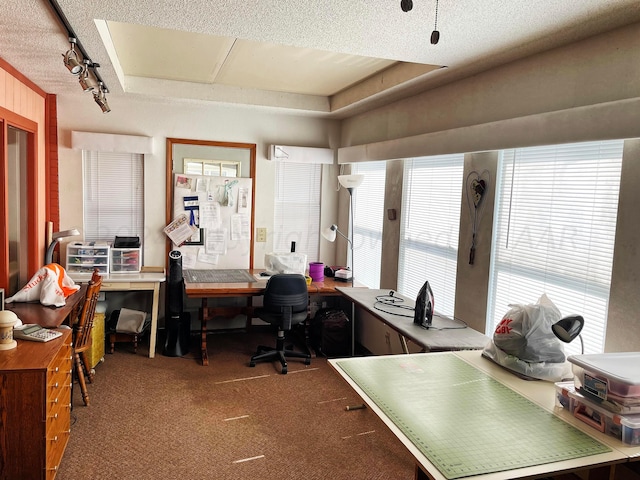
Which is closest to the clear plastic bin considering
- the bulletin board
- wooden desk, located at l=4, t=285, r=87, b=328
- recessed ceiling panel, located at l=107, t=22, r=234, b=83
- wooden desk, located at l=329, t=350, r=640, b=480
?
wooden desk, located at l=329, t=350, r=640, b=480

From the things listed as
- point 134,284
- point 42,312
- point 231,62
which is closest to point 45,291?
point 42,312

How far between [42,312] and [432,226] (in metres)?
2.81

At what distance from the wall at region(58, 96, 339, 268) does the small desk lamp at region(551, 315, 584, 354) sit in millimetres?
3673

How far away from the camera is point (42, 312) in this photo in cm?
315

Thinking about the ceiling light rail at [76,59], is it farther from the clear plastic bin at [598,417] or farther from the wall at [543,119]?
the clear plastic bin at [598,417]

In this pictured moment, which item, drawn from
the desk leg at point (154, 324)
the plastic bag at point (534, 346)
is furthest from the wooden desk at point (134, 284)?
the plastic bag at point (534, 346)

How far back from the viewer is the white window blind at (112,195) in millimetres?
4746

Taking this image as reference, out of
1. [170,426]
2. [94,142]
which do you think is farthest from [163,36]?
[170,426]

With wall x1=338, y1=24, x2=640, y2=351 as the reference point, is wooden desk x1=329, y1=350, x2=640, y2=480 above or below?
below

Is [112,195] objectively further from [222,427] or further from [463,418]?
[463,418]

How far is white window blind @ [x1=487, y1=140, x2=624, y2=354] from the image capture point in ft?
7.88

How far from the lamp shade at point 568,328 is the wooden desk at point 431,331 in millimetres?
671

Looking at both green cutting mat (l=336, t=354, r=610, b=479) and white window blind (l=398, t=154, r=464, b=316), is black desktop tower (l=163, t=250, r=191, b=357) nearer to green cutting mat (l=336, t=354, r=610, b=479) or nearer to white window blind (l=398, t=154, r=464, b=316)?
white window blind (l=398, t=154, r=464, b=316)

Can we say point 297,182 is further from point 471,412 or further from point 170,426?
point 471,412
